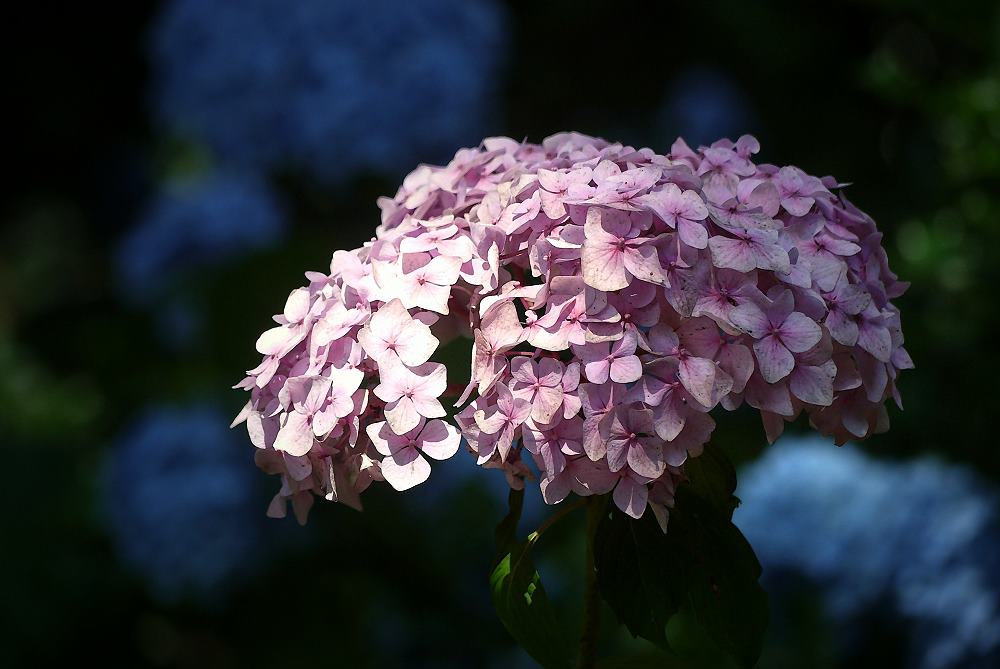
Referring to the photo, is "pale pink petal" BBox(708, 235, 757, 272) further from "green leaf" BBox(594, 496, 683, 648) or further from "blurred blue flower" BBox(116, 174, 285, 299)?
"blurred blue flower" BBox(116, 174, 285, 299)

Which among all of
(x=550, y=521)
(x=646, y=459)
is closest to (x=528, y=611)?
(x=550, y=521)

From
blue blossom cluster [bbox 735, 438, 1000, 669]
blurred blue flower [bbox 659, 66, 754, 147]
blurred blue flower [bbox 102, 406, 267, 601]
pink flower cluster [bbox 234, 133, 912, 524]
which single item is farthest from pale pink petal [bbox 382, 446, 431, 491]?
blurred blue flower [bbox 659, 66, 754, 147]

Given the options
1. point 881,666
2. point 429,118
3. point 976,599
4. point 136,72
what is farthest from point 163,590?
point 136,72

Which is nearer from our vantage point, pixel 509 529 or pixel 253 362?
pixel 509 529

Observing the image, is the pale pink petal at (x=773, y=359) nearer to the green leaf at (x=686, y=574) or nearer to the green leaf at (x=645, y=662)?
the green leaf at (x=686, y=574)

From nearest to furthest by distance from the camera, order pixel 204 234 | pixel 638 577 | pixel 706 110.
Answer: pixel 638 577
pixel 204 234
pixel 706 110

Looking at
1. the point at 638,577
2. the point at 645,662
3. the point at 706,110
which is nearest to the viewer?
the point at 638,577

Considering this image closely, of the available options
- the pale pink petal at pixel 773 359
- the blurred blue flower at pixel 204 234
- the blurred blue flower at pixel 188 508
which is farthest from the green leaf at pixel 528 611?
the blurred blue flower at pixel 204 234

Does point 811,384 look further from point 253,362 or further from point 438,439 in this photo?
point 253,362

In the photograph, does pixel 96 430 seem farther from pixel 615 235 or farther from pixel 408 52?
pixel 615 235
